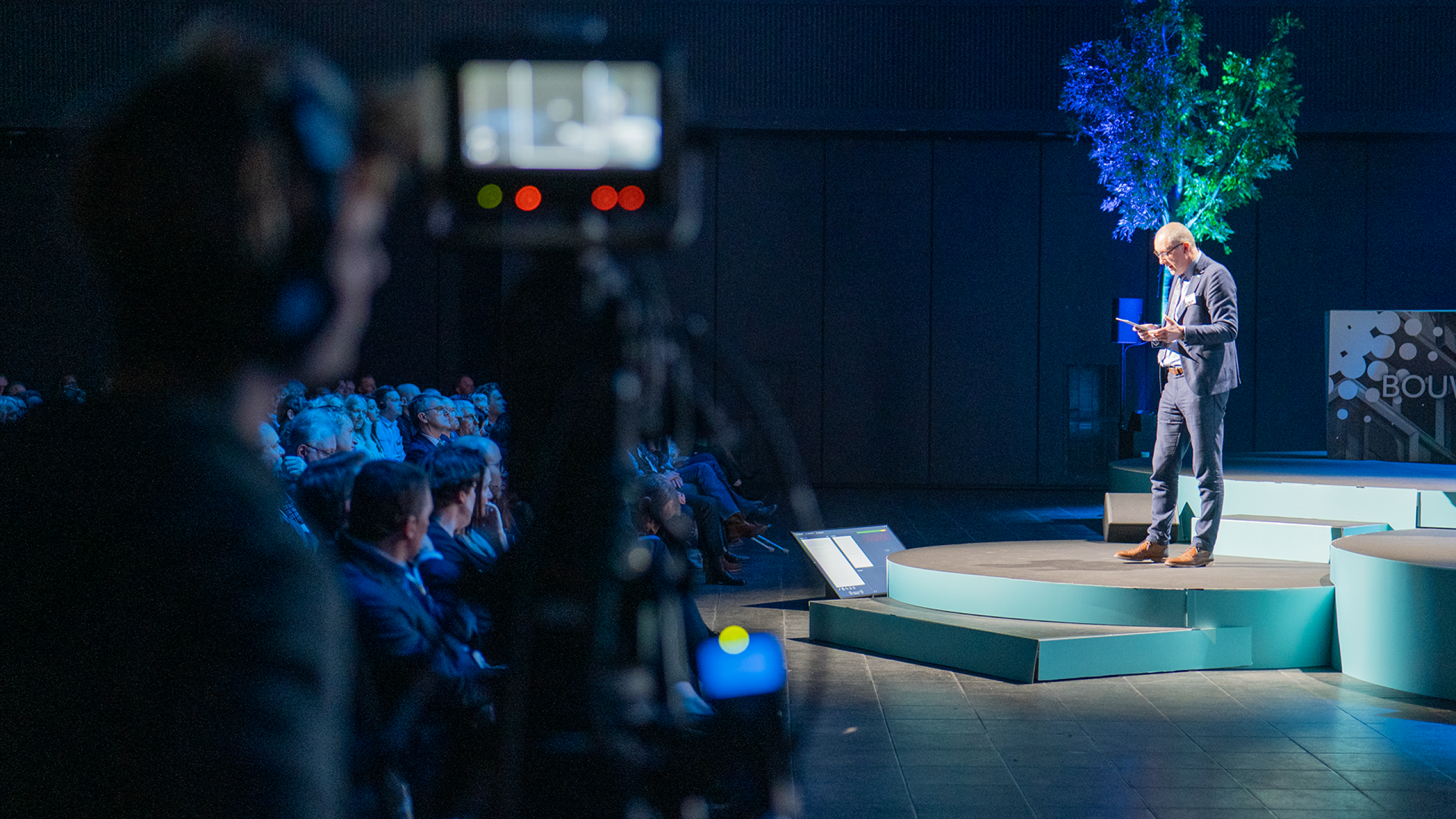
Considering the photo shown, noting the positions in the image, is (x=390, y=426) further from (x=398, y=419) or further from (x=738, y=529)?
(x=738, y=529)

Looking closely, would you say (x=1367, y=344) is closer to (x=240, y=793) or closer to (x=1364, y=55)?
(x=1364, y=55)

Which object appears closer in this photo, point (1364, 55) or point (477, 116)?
point (477, 116)

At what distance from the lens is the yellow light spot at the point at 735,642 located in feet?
3.41

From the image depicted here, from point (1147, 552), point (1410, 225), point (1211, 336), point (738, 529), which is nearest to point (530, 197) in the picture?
point (1211, 336)

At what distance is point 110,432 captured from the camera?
0.59 m

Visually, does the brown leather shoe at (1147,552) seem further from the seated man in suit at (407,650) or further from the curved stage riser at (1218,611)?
the seated man in suit at (407,650)

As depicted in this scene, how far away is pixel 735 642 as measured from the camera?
104 centimetres

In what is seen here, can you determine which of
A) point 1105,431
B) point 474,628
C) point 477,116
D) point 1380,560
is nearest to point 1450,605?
point 1380,560

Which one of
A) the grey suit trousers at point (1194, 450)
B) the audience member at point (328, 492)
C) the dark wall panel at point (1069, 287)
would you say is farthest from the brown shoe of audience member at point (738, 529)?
the dark wall panel at point (1069, 287)

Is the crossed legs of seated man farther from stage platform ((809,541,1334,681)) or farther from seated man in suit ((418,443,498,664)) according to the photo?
seated man in suit ((418,443,498,664))

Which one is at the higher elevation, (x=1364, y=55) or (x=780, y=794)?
(x=1364, y=55)

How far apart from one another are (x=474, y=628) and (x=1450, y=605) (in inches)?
131

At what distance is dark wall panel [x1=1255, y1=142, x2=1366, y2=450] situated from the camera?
11.1 meters

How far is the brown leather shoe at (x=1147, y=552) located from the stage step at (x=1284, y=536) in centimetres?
46
